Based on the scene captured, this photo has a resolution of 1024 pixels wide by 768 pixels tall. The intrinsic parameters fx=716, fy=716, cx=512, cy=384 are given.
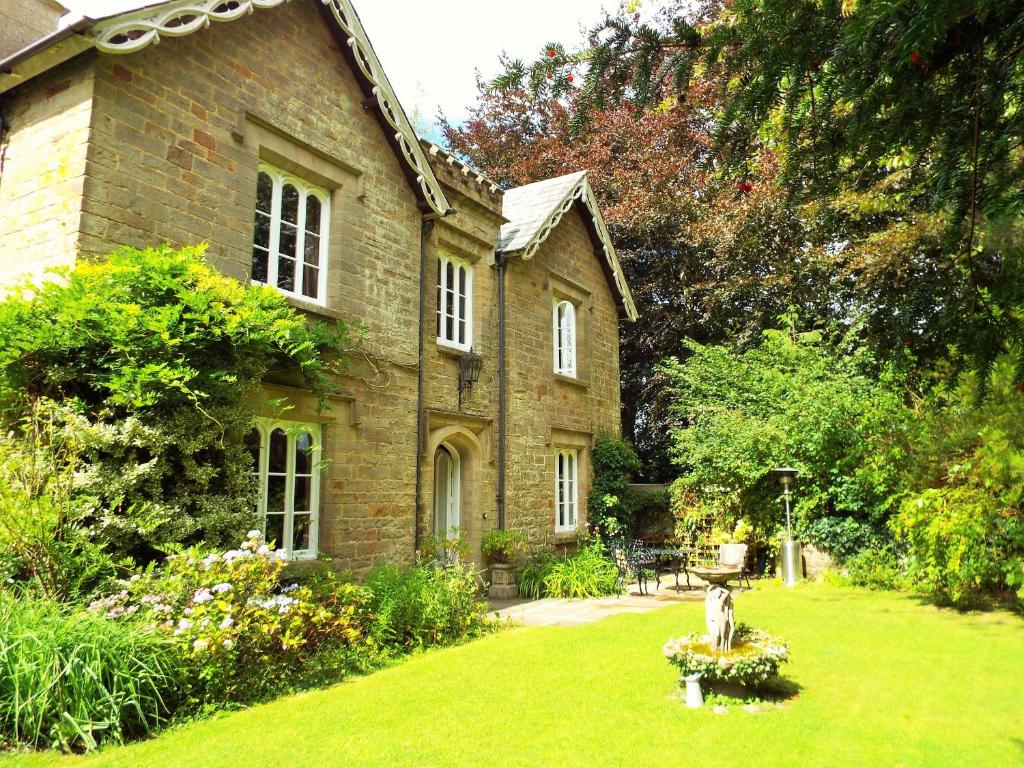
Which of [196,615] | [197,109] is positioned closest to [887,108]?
[196,615]

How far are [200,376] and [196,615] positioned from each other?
2.21 meters

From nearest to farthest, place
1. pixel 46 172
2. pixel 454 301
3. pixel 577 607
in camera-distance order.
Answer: pixel 46 172, pixel 577 607, pixel 454 301

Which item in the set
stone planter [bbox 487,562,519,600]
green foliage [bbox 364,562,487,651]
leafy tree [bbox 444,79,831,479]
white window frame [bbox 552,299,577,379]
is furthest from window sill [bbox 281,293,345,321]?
leafy tree [bbox 444,79,831,479]

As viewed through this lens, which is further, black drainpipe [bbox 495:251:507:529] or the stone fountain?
black drainpipe [bbox 495:251:507:529]

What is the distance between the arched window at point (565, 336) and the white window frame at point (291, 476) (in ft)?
23.8

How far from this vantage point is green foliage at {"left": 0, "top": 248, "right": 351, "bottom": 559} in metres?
6.19

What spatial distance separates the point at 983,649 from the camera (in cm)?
809

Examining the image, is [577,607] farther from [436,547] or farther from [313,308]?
[313,308]

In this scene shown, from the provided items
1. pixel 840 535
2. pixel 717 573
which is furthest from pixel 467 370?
pixel 840 535

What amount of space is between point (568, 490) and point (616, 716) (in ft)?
30.7

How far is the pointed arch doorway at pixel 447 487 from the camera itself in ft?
40.6

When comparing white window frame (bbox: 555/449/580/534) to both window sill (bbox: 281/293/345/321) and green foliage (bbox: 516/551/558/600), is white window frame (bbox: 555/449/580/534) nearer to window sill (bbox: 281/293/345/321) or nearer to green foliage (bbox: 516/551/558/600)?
green foliage (bbox: 516/551/558/600)

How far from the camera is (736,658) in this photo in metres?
5.95

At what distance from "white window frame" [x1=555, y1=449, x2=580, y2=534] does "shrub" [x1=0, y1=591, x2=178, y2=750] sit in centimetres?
985
